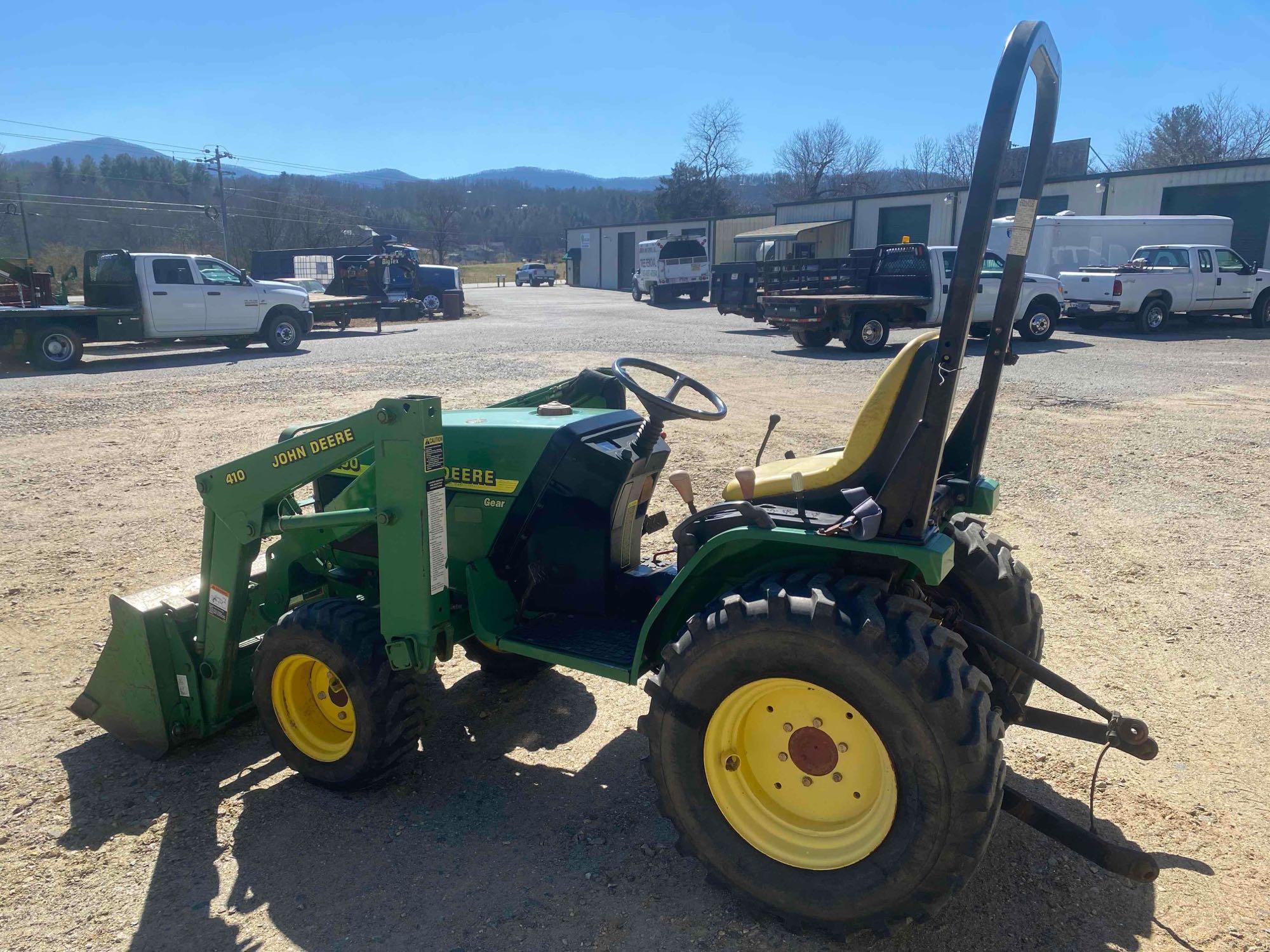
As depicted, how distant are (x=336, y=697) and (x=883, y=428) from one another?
226cm

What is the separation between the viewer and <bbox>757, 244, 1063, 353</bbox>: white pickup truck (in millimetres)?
17688

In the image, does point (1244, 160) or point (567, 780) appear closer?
point (567, 780)

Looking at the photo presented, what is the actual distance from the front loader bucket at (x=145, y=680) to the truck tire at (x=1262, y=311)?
24.0m

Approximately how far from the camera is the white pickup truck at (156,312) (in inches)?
653

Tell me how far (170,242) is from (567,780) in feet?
242

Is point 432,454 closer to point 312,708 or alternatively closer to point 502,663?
point 312,708

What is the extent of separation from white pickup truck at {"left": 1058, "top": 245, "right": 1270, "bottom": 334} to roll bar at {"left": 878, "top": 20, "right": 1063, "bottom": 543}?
1927 cm

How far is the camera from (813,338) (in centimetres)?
1862

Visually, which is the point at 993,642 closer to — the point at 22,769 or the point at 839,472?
the point at 839,472

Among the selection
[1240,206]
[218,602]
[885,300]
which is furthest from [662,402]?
[1240,206]

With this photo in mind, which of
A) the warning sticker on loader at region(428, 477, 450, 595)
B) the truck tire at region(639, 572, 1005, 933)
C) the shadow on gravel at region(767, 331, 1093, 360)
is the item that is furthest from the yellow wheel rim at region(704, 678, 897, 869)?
the shadow on gravel at region(767, 331, 1093, 360)

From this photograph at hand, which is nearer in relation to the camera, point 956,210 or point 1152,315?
point 1152,315

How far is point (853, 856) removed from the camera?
2.60 meters

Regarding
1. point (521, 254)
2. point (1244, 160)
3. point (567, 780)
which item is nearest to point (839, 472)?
point (567, 780)
